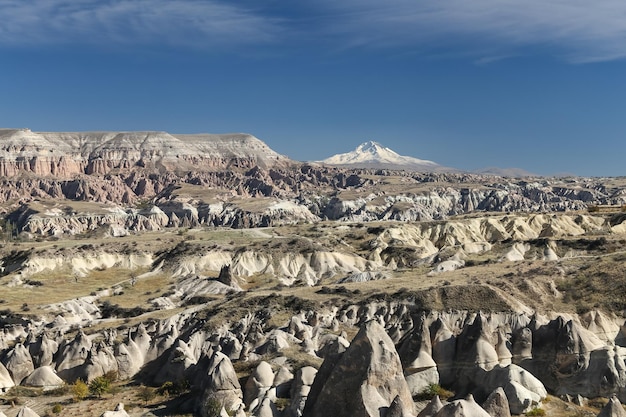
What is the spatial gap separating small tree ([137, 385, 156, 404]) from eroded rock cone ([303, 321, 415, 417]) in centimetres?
1751

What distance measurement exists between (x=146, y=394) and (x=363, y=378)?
2118 cm

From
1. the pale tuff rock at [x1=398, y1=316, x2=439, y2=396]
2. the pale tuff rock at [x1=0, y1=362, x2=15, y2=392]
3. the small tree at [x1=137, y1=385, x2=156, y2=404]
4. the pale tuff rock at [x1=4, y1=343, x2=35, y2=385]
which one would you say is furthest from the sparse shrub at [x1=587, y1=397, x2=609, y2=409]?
the pale tuff rock at [x1=4, y1=343, x2=35, y2=385]

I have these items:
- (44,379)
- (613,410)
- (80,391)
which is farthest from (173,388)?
(613,410)

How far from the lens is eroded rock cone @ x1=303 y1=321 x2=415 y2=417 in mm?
26594

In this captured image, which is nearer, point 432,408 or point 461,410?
point 461,410

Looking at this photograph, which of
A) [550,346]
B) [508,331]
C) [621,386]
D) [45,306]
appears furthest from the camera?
[45,306]

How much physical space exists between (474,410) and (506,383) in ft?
32.1

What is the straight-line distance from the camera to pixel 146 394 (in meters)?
42.2

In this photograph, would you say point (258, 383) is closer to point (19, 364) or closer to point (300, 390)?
point (300, 390)

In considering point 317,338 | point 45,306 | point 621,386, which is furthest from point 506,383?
point 45,306

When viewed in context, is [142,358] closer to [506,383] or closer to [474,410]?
[506,383]

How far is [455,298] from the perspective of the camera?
60.0 m

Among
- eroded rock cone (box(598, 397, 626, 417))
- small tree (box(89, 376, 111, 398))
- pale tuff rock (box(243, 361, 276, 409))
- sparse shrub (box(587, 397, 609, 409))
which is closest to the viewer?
eroded rock cone (box(598, 397, 626, 417))

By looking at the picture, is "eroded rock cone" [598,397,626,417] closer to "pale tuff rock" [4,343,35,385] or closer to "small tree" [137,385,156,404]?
"small tree" [137,385,156,404]
